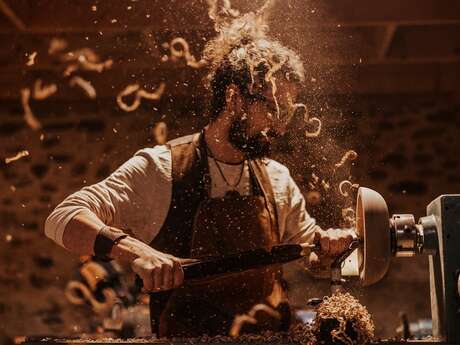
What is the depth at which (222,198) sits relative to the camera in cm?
210

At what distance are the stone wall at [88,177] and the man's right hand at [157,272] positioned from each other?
7.12 ft

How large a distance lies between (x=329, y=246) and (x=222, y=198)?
1.40 feet

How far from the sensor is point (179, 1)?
8.21ft

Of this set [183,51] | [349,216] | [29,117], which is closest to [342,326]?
[349,216]

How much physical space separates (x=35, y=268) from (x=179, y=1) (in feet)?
6.69

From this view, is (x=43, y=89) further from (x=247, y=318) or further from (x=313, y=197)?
(x=247, y=318)

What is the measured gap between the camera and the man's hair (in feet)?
7.07

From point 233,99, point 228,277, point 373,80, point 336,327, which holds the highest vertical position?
point 373,80

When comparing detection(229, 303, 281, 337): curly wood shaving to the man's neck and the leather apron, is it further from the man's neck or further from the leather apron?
the man's neck

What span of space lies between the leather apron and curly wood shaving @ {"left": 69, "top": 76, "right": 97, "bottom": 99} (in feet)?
5.97

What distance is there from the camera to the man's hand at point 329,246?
1741mm

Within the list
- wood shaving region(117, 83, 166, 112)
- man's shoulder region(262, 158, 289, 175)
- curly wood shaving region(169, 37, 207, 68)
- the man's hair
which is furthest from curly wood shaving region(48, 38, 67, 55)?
man's shoulder region(262, 158, 289, 175)

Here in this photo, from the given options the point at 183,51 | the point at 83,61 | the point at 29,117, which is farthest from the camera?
the point at 29,117

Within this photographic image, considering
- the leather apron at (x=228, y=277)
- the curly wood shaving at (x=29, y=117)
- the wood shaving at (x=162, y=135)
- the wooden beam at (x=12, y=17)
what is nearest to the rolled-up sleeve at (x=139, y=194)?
the leather apron at (x=228, y=277)
